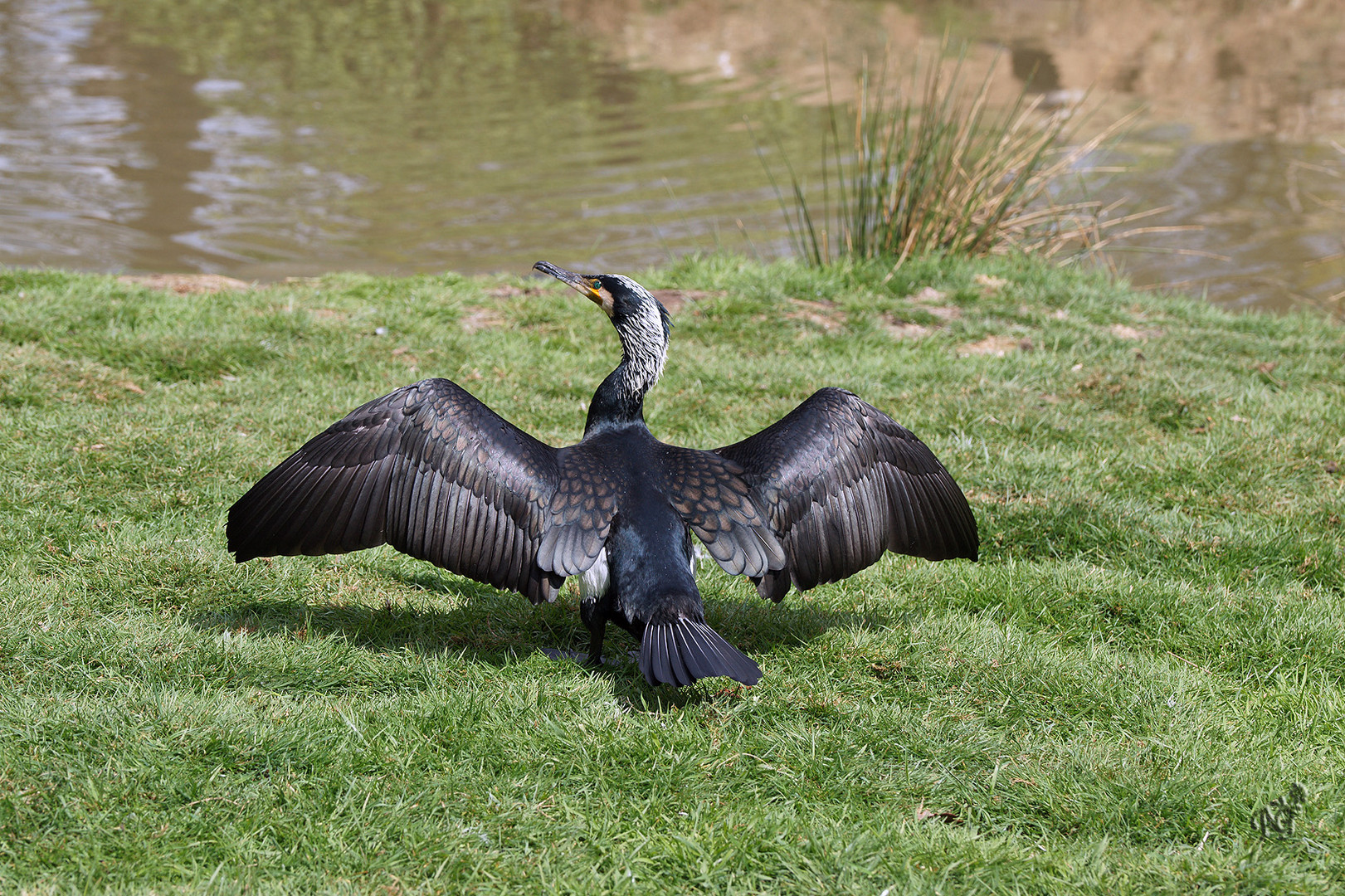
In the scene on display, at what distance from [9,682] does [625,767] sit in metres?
1.98

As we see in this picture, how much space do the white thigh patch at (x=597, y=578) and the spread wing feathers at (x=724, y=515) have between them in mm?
327

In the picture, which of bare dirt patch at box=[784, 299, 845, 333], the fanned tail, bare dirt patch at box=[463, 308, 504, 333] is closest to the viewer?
the fanned tail

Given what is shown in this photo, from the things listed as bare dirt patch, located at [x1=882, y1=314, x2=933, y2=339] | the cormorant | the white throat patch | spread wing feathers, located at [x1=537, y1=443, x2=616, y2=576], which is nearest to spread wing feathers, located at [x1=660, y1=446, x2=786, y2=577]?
the cormorant

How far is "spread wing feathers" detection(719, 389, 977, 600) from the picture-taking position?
407 centimetres

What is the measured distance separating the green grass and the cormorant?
365mm

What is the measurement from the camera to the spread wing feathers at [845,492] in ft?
13.4

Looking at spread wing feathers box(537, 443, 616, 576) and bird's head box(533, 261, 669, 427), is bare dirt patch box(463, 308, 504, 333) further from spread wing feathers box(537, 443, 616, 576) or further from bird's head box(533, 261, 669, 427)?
spread wing feathers box(537, 443, 616, 576)

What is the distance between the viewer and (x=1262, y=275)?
12258mm

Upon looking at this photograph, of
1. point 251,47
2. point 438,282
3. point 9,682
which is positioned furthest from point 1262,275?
point 251,47

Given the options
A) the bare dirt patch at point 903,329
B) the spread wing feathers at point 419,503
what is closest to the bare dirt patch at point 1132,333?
the bare dirt patch at point 903,329

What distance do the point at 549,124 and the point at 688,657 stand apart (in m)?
14.8

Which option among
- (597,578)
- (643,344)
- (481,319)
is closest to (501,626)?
(597,578)

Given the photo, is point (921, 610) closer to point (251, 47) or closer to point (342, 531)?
point (342, 531)

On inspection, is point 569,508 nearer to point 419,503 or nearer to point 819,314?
point 419,503
